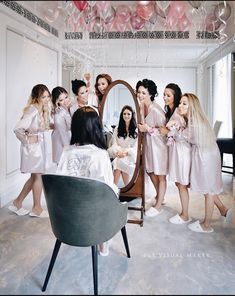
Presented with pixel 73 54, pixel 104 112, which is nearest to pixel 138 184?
pixel 104 112

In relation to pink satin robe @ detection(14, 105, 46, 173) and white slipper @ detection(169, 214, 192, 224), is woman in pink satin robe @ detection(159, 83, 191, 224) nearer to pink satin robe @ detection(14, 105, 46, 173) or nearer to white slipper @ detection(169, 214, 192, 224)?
white slipper @ detection(169, 214, 192, 224)

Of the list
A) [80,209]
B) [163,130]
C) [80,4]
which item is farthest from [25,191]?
[80,4]

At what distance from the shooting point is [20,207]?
10.0 ft

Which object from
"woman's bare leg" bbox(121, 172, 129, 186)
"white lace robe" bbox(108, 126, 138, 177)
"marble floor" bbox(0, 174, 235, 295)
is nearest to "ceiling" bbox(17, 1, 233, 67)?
"white lace robe" bbox(108, 126, 138, 177)

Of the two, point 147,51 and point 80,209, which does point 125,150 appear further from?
point 147,51

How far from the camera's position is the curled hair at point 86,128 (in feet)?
5.82

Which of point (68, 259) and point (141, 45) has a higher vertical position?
point (141, 45)

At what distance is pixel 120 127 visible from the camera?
259cm

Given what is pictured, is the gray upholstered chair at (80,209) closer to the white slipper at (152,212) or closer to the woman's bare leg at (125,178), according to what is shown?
the woman's bare leg at (125,178)

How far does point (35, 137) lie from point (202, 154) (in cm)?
157

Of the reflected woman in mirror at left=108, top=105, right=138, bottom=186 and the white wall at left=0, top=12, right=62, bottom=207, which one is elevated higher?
the white wall at left=0, top=12, right=62, bottom=207

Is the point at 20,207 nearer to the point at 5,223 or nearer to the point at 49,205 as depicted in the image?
the point at 5,223

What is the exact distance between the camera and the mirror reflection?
2.52 m

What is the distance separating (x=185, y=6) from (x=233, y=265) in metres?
1.69
